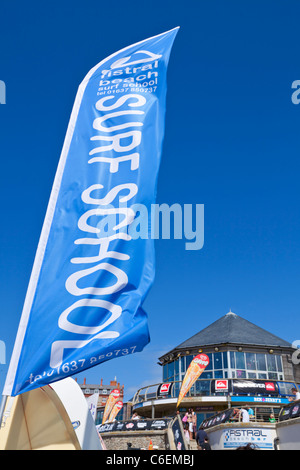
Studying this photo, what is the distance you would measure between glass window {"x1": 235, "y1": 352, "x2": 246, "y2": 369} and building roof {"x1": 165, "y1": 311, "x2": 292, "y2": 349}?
3.23 feet

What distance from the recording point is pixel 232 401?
29188mm

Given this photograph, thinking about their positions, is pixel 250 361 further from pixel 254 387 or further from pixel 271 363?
pixel 254 387

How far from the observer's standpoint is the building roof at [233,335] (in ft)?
118

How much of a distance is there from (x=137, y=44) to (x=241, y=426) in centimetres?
Answer: 1480

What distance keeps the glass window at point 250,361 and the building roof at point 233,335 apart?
3.04 ft

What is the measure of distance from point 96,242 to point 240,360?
3245 centimetres

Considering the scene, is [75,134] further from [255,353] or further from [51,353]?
[255,353]

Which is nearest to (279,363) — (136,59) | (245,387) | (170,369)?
(245,387)

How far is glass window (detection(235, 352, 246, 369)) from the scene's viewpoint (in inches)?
1352

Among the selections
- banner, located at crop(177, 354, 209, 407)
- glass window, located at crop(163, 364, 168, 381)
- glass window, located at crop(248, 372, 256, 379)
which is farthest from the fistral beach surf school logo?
glass window, located at crop(163, 364, 168, 381)

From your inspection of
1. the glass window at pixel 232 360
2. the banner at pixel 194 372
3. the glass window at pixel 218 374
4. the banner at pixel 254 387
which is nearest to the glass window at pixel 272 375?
the glass window at pixel 232 360

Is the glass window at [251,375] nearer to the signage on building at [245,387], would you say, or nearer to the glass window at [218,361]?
the glass window at [218,361]

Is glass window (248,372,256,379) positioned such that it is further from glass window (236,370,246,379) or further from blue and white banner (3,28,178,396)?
blue and white banner (3,28,178,396)
